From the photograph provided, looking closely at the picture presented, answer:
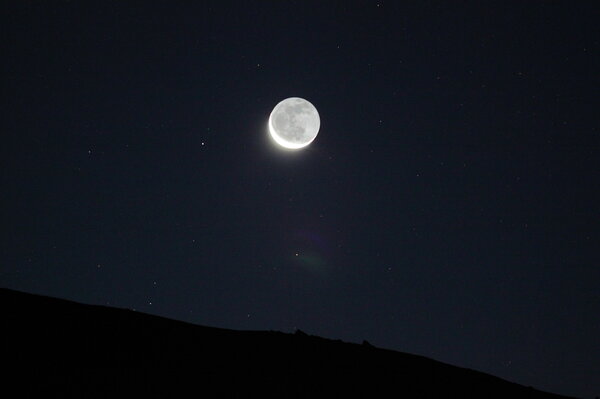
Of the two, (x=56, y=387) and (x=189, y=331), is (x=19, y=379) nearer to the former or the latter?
(x=56, y=387)

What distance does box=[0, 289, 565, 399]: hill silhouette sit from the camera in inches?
400

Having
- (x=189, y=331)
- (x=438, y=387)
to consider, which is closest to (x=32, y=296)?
(x=189, y=331)

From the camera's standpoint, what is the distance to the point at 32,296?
13.7 meters

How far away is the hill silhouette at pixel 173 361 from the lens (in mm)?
10156

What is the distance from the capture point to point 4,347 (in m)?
10.3

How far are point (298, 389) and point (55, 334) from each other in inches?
276

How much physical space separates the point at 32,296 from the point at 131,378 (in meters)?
5.38

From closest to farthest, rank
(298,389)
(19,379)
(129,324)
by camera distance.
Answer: (19,379), (298,389), (129,324)

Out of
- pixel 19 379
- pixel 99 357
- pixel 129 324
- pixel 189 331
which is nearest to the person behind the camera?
pixel 19 379

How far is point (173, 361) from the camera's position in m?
12.3

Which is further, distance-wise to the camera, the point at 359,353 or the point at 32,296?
the point at 359,353

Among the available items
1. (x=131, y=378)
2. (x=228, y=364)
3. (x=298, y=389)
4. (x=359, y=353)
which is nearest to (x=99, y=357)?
(x=131, y=378)

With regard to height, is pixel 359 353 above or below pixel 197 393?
above

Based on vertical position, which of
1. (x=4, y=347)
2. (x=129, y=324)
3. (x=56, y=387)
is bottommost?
(x=56, y=387)
